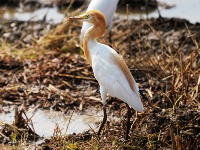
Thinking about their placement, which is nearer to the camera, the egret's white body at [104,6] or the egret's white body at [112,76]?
the egret's white body at [112,76]

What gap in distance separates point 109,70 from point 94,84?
2.24 metres

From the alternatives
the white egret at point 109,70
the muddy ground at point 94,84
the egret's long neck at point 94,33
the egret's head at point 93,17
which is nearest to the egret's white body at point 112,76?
the white egret at point 109,70

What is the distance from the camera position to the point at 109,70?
20.6ft

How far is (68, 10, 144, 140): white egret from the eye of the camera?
615 centimetres

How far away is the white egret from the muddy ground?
375mm

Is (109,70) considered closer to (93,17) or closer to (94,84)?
(93,17)

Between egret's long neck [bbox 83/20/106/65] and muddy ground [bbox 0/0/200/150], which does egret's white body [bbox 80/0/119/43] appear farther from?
egret's long neck [bbox 83/20/106/65]

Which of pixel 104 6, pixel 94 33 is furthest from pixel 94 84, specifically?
pixel 94 33

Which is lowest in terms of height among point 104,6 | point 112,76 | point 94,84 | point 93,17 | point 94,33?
point 112,76

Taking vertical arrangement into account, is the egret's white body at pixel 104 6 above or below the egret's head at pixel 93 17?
above

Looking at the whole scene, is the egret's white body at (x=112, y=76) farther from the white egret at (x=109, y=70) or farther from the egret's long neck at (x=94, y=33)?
the egret's long neck at (x=94, y=33)

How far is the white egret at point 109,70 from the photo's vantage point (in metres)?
6.15

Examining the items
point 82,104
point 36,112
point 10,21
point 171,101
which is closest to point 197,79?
point 171,101

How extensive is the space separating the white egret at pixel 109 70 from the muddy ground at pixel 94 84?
375 mm
